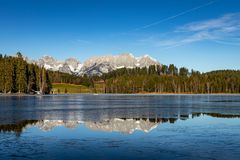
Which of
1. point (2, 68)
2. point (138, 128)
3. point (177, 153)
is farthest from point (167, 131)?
point (2, 68)

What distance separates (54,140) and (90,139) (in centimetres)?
303

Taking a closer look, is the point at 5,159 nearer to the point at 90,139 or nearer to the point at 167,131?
the point at 90,139

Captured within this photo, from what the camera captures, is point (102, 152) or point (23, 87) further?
point (23, 87)

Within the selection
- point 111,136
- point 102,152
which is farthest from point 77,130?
point 102,152

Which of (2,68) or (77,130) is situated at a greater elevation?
(2,68)

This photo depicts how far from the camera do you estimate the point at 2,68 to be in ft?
543

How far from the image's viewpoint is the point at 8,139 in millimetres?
27781

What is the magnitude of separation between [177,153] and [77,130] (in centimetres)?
1478

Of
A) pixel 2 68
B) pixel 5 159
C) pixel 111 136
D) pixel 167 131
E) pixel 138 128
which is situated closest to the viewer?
pixel 5 159

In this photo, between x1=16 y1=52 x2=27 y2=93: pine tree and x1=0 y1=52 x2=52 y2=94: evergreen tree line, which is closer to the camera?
x1=0 y1=52 x2=52 y2=94: evergreen tree line

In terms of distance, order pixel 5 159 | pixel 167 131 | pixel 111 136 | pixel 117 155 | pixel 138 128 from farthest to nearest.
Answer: pixel 138 128
pixel 167 131
pixel 111 136
pixel 117 155
pixel 5 159

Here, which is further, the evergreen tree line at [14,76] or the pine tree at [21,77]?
the pine tree at [21,77]

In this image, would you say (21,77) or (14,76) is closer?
(21,77)

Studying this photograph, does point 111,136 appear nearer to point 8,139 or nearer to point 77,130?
point 77,130
